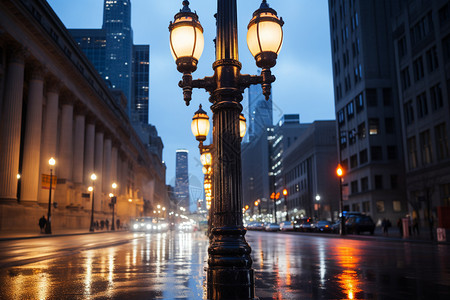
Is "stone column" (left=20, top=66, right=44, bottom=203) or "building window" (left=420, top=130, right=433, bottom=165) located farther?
"building window" (left=420, top=130, right=433, bottom=165)

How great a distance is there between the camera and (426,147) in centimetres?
5006

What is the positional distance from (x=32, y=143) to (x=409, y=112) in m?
45.5

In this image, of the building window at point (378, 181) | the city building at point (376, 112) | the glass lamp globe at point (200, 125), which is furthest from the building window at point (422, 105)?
the glass lamp globe at point (200, 125)

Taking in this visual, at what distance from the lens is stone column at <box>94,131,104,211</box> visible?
72000 mm

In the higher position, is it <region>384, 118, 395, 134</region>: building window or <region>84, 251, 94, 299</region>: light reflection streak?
<region>384, 118, 395, 134</region>: building window

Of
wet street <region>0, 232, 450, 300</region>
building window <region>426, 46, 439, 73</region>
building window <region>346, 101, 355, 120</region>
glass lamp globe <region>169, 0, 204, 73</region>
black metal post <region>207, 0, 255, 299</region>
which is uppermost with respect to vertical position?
building window <region>346, 101, 355, 120</region>

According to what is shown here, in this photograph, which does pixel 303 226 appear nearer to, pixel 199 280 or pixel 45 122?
pixel 45 122

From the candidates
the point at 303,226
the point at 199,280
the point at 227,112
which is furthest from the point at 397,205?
the point at 227,112

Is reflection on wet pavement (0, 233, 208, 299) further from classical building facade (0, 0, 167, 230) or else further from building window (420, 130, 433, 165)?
building window (420, 130, 433, 165)

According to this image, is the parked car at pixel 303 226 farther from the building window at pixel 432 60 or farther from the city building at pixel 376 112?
the building window at pixel 432 60

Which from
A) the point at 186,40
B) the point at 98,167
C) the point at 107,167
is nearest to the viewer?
the point at 186,40

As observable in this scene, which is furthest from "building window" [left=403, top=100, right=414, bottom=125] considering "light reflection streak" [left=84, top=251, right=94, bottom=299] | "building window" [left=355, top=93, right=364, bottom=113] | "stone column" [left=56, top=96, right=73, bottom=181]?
"light reflection streak" [left=84, top=251, right=94, bottom=299]

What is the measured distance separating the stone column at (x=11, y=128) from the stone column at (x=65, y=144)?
633 inches

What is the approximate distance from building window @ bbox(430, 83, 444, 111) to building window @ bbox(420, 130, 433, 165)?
3638mm
